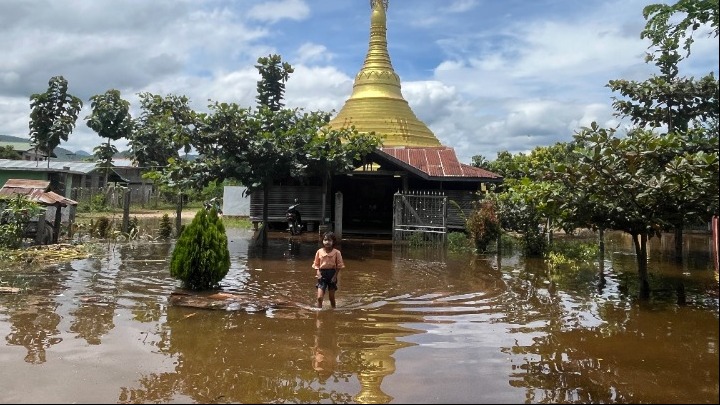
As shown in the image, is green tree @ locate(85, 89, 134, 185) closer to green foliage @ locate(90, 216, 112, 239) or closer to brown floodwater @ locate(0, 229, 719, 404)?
green foliage @ locate(90, 216, 112, 239)

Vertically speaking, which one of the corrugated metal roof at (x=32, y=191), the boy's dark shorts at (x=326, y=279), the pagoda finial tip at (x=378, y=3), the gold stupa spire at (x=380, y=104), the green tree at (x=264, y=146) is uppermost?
the pagoda finial tip at (x=378, y=3)

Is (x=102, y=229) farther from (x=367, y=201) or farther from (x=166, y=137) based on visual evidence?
(x=367, y=201)

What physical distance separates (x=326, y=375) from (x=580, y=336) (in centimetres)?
332

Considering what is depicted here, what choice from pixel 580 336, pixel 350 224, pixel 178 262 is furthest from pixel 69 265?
pixel 350 224

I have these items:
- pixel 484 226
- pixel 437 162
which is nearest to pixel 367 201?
pixel 437 162

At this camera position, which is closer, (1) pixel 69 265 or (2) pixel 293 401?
(2) pixel 293 401

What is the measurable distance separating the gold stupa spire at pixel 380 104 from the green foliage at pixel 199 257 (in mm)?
16513

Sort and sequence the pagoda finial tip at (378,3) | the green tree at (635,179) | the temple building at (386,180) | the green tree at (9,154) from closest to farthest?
the green tree at (635,179)
the temple building at (386,180)
the pagoda finial tip at (378,3)
the green tree at (9,154)

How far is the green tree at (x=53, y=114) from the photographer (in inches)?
1048

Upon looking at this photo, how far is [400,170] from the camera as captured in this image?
774 inches

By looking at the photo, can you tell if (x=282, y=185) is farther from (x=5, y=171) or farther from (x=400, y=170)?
(x=5, y=171)

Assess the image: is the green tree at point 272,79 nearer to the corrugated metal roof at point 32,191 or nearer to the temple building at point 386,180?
the temple building at point 386,180

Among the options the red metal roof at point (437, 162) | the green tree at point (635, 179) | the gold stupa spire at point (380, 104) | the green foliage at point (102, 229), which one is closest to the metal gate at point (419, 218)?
the red metal roof at point (437, 162)

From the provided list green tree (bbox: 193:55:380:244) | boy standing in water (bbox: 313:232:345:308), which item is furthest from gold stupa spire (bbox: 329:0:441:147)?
boy standing in water (bbox: 313:232:345:308)
